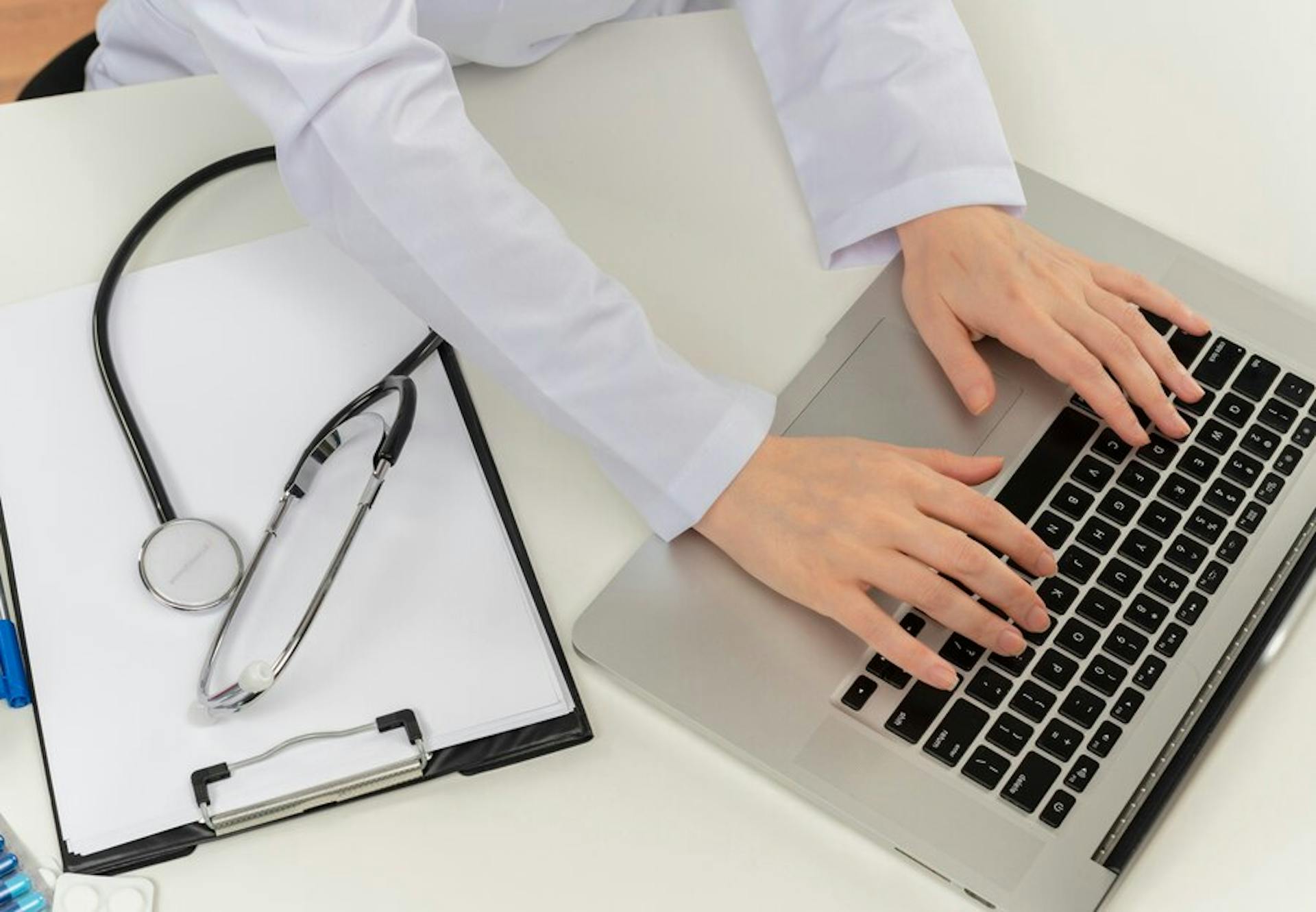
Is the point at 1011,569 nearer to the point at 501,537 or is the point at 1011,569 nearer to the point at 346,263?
the point at 501,537

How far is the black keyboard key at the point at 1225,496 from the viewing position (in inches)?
31.1

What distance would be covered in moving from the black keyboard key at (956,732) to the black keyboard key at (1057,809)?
5 cm

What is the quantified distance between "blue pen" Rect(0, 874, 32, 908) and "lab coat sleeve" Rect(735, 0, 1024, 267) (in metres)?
0.58

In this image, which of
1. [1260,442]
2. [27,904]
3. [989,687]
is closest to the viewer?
[27,904]

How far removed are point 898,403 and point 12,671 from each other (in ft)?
1.66

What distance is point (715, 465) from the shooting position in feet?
2.53

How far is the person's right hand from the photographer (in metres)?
0.72

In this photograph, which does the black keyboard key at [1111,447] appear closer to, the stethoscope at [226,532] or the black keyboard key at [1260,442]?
the black keyboard key at [1260,442]

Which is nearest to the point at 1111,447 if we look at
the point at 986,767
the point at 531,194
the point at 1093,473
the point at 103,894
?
the point at 1093,473

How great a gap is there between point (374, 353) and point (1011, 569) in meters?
0.38

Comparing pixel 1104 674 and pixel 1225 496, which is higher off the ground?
pixel 1225 496

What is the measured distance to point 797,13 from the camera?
94 cm

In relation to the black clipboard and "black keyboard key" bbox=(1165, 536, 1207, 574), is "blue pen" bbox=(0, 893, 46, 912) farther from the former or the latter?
"black keyboard key" bbox=(1165, 536, 1207, 574)

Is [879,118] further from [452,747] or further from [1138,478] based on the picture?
[452,747]
